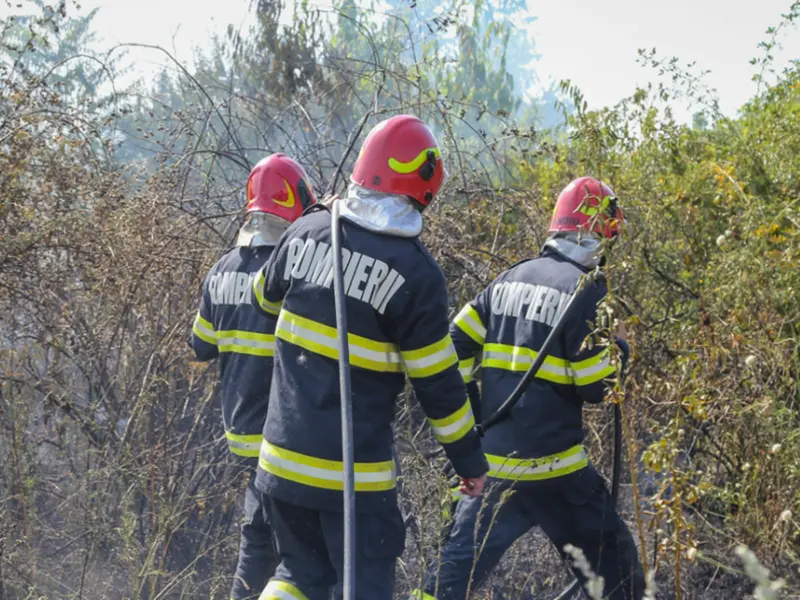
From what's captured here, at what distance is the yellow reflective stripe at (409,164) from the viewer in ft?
9.73

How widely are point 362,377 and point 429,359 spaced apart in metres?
0.21

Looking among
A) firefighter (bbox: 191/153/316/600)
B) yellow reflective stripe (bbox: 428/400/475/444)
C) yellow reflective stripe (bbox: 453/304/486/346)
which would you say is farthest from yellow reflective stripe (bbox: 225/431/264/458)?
yellow reflective stripe (bbox: 428/400/475/444)

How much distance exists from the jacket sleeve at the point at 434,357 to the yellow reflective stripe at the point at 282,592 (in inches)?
25.2

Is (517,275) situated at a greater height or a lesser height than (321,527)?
greater

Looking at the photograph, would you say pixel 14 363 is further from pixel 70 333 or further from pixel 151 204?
pixel 151 204

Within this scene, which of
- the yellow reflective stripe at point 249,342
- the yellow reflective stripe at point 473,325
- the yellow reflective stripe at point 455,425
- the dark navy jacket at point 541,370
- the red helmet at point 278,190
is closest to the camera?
the yellow reflective stripe at point 455,425

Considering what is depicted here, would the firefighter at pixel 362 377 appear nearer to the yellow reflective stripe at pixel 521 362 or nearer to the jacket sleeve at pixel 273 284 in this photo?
the jacket sleeve at pixel 273 284

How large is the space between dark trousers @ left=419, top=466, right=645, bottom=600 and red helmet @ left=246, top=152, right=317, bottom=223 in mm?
1471

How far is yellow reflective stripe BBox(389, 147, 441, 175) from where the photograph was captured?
2.96 metres

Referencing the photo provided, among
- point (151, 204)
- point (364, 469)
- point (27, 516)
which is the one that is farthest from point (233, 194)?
point (364, 469)

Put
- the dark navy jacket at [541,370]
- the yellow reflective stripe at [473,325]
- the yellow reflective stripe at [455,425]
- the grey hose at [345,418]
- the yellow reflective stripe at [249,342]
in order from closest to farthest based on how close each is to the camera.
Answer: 1. the grey hose at [345,418]
2. the yellow reflective stripe at [455,425]
3. the dark navy jacket at [541,370]
4. the yellow reflective stripe at [249,342]
5. the yellow reflective stripe at [473,325]

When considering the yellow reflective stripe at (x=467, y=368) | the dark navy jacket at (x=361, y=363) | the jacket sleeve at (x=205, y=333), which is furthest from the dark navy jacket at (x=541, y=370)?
the jacket sleeve at (x=205, y=333)

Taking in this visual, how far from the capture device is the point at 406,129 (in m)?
3.05

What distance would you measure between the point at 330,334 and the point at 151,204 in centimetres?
257
